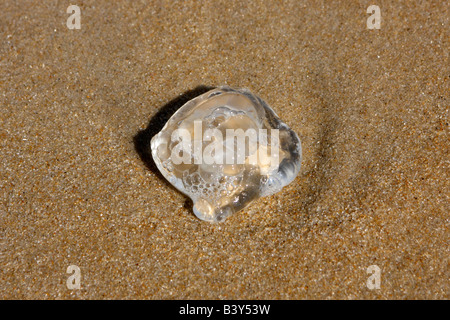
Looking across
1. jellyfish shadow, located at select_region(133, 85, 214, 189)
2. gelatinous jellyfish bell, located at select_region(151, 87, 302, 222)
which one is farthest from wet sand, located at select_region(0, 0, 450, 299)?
gelatinous jellyfish bell, located at select_region(151, 87, 302, 222)

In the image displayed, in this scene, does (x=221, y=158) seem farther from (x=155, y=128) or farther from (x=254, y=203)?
(x=155, y=128)

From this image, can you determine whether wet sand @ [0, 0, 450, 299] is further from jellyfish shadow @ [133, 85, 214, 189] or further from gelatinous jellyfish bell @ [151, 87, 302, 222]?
gelatinous jellyfish bell @ [151, 87, 302, 222]

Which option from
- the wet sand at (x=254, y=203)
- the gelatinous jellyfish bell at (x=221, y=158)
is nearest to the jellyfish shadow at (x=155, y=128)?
the wet sand at (x=254, y=203)

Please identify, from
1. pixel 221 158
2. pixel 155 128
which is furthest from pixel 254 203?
pixel 155 128

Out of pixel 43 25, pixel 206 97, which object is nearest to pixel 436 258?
pixel 206 97
